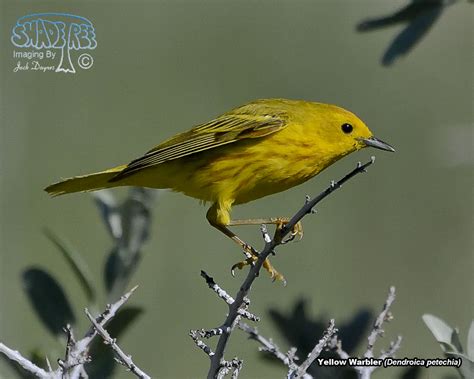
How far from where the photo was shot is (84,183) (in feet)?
17.3

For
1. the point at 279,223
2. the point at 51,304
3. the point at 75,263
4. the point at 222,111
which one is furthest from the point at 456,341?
the point at 222,111

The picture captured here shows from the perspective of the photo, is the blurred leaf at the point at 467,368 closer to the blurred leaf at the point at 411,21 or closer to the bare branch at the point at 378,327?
the bare branch at the point at 378,327

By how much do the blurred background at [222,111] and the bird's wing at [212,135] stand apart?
1.15 meters

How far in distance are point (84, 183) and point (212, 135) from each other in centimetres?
75

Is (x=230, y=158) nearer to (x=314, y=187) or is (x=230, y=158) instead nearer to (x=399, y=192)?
(x=314, y=187)

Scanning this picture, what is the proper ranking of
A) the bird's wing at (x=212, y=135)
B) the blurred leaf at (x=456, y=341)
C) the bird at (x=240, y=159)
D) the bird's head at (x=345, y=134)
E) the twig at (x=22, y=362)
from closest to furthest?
the twig at (x=22, y=362), the blurred leaf at (x=456, y=341), the bird's wing at (x=212, y=135), the bird at (x=240, y=159), the bird's head at (x=345, y=134)

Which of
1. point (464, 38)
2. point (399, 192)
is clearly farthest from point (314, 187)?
point (464, 38)

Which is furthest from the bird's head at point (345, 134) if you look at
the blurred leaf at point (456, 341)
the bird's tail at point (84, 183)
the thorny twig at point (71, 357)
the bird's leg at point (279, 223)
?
the thorny twig at point (71, 357)

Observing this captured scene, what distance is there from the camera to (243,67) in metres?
8.13

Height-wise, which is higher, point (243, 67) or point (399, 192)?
point (243, 67)

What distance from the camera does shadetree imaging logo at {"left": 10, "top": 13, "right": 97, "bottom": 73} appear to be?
17.5ft

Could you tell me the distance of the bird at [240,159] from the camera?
5148 mm

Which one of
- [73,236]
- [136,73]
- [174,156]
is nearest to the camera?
[174,156]

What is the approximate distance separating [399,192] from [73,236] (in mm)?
2768
